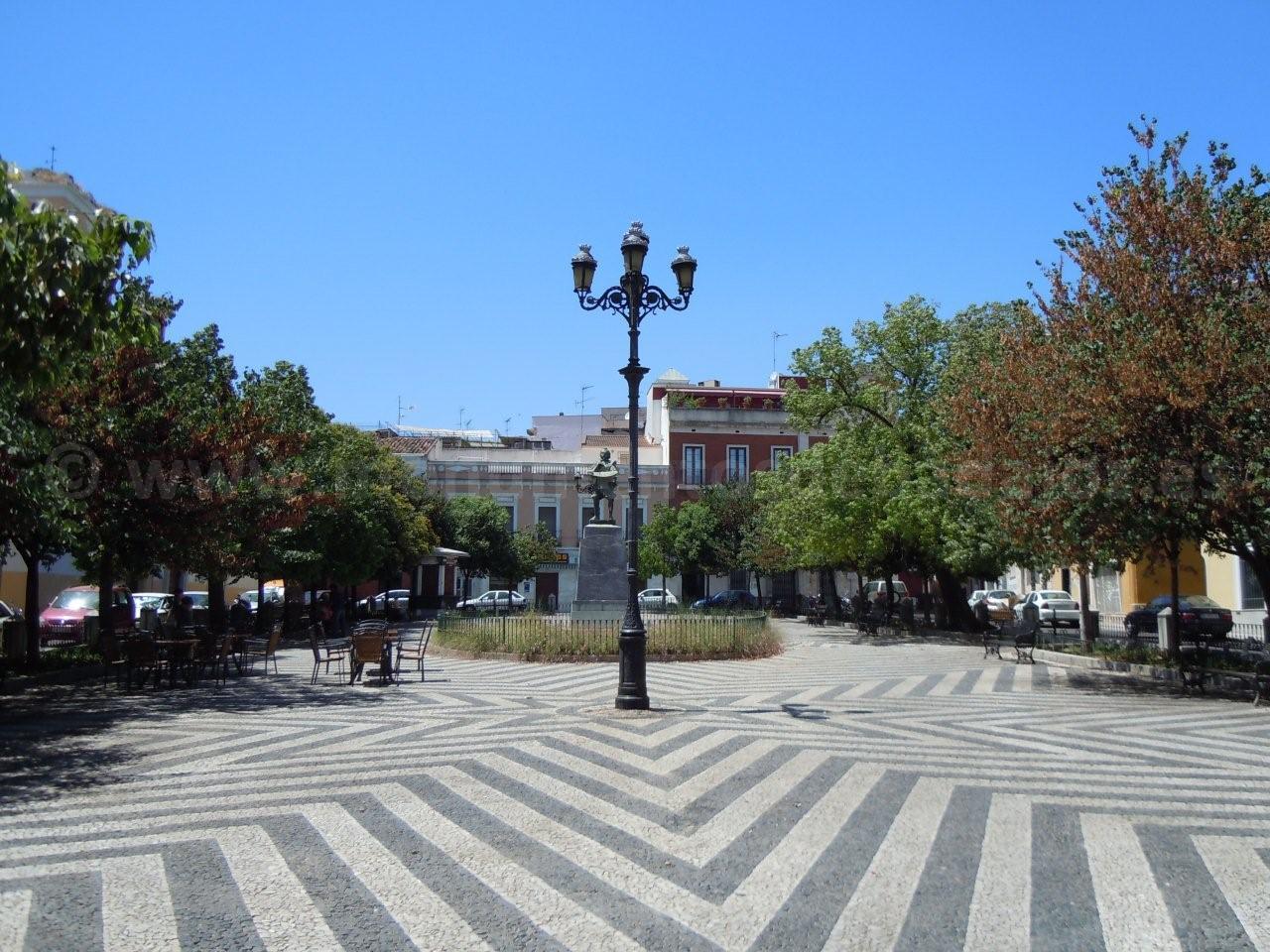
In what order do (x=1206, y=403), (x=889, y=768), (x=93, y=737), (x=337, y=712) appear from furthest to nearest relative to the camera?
(x=1206, y=403) < (x=337, y=712) < (x=93, y=737) < (x=889, y=768)

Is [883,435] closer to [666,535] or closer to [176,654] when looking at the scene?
[666,535]

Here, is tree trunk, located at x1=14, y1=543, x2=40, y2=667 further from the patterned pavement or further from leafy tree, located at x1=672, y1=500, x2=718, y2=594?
leafy tree, located at x1=672, y1=500, x2=718, y2=594

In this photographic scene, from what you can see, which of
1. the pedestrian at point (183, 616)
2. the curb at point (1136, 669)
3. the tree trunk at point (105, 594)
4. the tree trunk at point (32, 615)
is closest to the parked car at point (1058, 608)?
the curb at point (1136, 669)

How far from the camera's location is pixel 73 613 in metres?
25.5

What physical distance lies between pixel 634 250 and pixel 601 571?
42.6ft

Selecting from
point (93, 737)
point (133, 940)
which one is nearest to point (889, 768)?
point (133, 940)

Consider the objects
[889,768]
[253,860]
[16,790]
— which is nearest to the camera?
[253,860]

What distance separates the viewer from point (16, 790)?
769 cm

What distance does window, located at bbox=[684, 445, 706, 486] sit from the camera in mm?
53562

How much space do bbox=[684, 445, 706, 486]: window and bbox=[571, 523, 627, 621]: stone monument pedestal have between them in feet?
95.9

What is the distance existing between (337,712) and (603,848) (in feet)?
22.2

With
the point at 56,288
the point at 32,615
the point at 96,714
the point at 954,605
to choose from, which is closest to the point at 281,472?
the point at 32,615

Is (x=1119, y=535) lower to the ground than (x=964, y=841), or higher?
higher

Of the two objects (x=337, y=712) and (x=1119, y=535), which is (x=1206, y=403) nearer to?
(x=1119, y=535)
